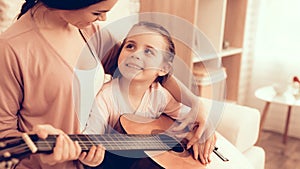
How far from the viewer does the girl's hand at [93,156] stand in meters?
0.65

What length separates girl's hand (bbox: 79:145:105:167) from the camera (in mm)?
648

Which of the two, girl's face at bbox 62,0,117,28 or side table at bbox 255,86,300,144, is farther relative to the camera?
side table at bbox 255,86,300,144

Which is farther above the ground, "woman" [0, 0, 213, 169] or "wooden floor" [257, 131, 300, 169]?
"woman" [0, 0, 213, 169]

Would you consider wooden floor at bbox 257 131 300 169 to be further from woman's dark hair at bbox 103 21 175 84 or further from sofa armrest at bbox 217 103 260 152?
woman's dark hair at bbox 103 21 175 84

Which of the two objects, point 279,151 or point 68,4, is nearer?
point 68,4

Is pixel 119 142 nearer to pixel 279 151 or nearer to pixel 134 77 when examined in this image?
pixel 134 77

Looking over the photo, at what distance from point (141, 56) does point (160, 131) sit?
16 cm

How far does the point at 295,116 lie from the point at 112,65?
2270 mm

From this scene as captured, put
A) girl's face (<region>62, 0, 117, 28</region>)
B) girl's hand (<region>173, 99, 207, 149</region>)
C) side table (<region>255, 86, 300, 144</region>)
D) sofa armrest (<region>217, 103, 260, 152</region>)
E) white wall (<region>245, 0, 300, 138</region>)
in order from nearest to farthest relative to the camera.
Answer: girl's face (<region>62, 0, 117, 28</region>) → girl's hand (<region>173, 99, 207, 149</region>) → sofa armrest (<region>217, 103, 260, 152</region>) → side table (<region>255, 86, 300, 144</region>) → white wall (<region>245, 0, 300, 138</region>)

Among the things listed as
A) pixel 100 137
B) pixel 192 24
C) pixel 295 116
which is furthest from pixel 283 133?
pixel 100 137

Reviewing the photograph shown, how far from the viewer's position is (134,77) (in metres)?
0.74

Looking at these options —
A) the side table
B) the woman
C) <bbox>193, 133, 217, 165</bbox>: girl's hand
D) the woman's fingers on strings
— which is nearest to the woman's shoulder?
the woman

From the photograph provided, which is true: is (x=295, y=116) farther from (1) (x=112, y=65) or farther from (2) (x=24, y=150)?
(2) (x=24, y=150)

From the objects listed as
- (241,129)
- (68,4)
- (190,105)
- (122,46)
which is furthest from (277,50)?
(68,4)
